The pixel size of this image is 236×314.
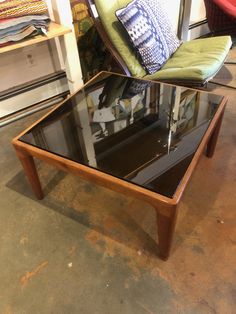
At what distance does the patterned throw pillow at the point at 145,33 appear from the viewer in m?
1.62

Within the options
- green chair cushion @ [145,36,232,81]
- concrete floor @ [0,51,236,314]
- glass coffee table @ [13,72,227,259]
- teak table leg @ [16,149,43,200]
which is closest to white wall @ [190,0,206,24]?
green chair cushion @ [145,36,232,81]

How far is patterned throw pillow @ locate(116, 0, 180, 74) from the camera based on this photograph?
64.3 inches

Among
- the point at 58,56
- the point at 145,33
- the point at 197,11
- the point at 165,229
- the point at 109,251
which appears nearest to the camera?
the point at 165,229

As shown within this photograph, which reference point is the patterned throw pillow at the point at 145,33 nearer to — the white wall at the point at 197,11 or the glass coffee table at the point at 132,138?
the glass coffee table at the point at 132,138

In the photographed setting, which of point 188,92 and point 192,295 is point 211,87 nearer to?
point 188,92

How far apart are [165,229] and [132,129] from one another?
494mm

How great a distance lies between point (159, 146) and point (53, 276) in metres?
0.70

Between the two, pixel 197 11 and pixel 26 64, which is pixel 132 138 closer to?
pixel 26 64

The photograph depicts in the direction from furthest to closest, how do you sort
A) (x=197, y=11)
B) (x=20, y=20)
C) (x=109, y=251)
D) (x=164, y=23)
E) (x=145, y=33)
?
(x=197, y=11) < (x=164, y=23) < (x=145, y=33) < (x=20, y=20) < (x=109, y=251)

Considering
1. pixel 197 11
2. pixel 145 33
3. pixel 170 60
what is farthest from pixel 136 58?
pixel 197 11

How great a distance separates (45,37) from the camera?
152 centimetres

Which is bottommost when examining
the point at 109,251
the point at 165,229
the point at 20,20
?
the point at 109,251

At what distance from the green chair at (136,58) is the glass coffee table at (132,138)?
18 centimetres

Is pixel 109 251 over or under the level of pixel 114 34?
under
